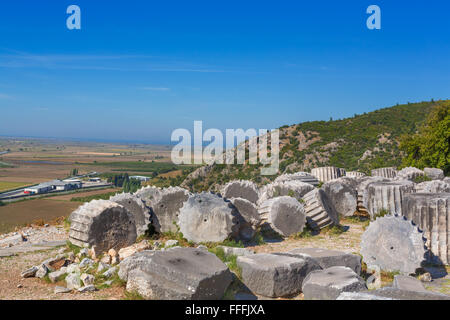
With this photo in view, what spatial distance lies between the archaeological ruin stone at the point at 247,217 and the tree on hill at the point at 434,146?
669 inches

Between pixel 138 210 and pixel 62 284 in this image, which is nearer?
pixel 62 284

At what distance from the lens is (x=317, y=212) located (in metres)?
9.49

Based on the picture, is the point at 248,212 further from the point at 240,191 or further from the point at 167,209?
the point at 240,191

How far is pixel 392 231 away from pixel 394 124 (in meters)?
36.3

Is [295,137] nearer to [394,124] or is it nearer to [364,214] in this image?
[394,124]

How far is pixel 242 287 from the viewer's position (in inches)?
213

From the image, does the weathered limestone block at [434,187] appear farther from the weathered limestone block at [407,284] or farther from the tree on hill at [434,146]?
the tree on hill at [434,146]

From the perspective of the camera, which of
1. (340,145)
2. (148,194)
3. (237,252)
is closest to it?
(237,252)

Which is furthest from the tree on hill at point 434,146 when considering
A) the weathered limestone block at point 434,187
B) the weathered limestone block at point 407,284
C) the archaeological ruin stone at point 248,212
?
the weathered limestone block at point 407,284

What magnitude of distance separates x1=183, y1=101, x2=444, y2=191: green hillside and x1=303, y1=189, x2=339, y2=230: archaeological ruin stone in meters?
20.8

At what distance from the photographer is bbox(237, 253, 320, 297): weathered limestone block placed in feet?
17.2

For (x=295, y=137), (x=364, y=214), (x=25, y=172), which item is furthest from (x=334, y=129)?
(x=25, y=172)

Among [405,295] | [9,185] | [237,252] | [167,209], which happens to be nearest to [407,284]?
[405,295]

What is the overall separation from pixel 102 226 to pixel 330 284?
4402 millimetres
